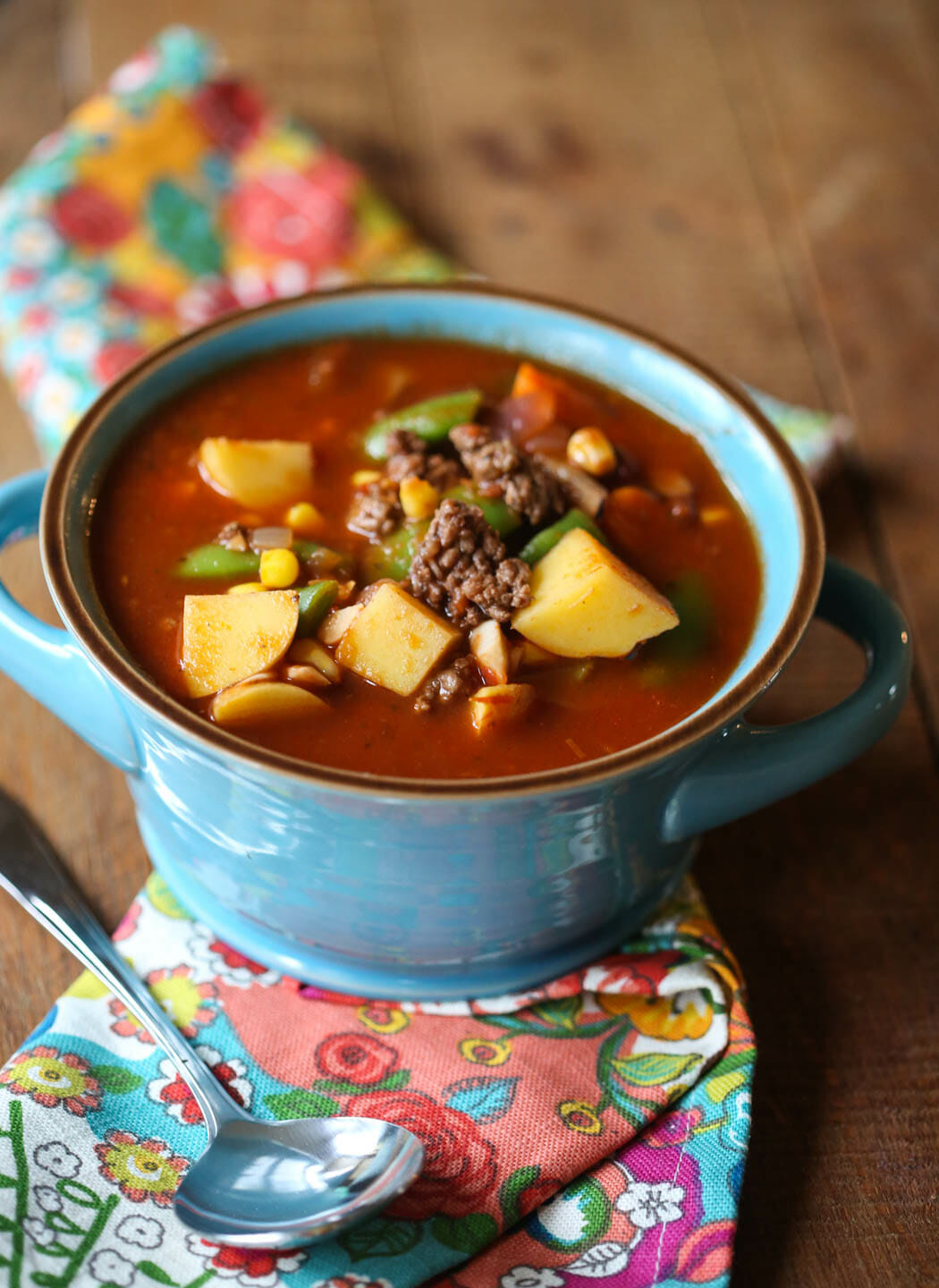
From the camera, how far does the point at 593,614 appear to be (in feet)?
6.19

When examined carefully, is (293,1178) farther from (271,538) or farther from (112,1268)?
(271,538)

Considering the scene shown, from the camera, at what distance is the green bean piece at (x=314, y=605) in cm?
187

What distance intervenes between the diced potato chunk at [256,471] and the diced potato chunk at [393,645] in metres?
0.36

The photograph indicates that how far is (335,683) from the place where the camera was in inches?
72.6

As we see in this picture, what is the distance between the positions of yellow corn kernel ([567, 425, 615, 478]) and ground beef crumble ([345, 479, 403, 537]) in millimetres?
306

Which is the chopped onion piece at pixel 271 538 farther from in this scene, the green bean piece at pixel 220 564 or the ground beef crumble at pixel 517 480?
the ground beef crumble at pixel 517 480

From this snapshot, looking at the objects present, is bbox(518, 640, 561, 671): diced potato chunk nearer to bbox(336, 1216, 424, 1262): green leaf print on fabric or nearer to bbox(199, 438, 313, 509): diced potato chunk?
bbox(199, 438, 313, 509): diced potato chunk

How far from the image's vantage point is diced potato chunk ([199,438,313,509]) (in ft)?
6.95

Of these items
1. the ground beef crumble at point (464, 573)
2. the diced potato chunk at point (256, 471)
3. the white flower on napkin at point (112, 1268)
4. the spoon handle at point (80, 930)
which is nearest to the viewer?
the white flower on napkin at point (112, 1268)

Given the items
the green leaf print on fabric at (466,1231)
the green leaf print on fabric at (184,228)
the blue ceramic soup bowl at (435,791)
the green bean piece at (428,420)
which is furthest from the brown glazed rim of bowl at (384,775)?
the green leaf print on fabric at (184,228)

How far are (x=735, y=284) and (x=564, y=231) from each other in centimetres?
47

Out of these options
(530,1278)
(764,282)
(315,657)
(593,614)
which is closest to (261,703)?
(315,657)

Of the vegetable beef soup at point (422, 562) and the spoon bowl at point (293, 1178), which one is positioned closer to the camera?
the spoon bowl at point (293, 1178)

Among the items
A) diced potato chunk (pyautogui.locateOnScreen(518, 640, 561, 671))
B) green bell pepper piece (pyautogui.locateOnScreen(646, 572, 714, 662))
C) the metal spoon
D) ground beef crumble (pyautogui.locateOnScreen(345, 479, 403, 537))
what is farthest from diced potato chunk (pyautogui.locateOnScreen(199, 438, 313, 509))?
the metal spoon
